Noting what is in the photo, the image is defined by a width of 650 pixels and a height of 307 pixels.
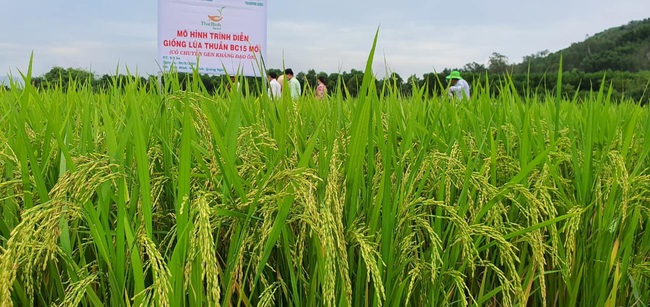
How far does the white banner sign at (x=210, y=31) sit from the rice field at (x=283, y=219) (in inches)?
262

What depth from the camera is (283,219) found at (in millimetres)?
909

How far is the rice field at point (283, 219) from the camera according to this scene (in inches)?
33.7

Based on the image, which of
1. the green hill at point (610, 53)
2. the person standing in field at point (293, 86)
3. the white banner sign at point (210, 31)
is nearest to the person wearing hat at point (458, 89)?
the person standing in field at point (293, 86)

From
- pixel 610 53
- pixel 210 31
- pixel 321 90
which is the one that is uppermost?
pixel 610 53

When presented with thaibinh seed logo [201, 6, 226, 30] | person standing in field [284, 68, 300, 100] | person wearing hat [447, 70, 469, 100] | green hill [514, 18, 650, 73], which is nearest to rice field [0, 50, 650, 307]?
person standing in field [284, 68, 300, 100]

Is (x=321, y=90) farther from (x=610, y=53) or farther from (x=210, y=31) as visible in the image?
(x=610, y=53)

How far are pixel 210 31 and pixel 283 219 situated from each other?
8.19 meters

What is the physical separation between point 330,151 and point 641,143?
129cm

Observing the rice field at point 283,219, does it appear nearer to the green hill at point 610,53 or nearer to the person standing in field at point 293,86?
the person standing in field at point 293,86

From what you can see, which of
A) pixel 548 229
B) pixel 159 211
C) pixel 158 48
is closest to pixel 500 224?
pixel 548 229

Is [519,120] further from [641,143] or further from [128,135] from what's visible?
[128,135]

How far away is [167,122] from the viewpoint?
1.24 metres

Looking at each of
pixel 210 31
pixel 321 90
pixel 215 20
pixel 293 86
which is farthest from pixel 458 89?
pixel 215 20

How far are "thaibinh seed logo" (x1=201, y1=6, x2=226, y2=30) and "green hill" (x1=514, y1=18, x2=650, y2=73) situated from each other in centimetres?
2394
